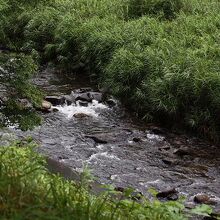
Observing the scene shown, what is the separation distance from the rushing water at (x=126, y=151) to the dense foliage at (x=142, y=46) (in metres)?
0.65

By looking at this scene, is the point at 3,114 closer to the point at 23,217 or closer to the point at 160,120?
the point at 23,217

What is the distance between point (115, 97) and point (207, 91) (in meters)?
2.92

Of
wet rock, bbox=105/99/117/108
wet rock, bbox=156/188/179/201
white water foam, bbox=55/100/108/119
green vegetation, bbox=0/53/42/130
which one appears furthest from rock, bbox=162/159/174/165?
green vegetation, bbox=0/53/42/130

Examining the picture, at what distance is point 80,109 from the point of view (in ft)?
41.6

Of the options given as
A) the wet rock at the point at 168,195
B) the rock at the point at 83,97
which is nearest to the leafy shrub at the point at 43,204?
the wet rock at the point at 168,195

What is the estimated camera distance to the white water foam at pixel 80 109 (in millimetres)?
12412

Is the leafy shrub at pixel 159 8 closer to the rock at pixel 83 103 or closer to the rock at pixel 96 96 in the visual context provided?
the rock at pixel 96 96

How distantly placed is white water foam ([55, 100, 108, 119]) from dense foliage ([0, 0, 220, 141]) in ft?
2.24

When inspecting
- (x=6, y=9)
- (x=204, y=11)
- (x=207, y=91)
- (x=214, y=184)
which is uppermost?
(x=6, y=9)

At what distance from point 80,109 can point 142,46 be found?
2.87 meters

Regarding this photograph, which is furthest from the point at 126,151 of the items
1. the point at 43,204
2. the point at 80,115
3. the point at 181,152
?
the point at 43,204

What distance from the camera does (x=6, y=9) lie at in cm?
823

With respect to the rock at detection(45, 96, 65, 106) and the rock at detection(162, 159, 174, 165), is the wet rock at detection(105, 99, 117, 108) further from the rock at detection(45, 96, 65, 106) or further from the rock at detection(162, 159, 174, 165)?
the rock at detection(162, 159, 174, 165)

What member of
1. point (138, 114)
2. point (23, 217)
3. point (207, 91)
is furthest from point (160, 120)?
point (23, 217)
